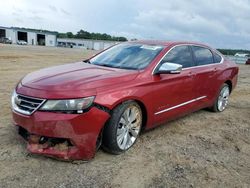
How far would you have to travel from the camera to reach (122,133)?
452 centimetres

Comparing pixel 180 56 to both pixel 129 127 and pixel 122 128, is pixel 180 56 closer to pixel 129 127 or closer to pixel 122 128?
pixel 129 127

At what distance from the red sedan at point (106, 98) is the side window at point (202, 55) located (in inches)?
7.3

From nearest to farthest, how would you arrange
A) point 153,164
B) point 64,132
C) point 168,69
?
point 64,132
point 153,164
point 168,69

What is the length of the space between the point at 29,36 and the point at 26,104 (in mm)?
99603

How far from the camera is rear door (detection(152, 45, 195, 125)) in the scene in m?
5.09

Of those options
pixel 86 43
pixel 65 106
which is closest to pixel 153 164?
pixel 65 106

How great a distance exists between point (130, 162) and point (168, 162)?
0.52m

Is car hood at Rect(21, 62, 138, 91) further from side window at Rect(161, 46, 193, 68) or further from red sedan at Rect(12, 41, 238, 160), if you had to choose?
side window at Rect(161, 46, 193, 68)

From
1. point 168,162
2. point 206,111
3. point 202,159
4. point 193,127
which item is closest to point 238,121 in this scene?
point 206,111

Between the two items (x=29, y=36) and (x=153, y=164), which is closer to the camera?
(x=153, y=164)

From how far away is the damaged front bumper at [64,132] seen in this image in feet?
12.8

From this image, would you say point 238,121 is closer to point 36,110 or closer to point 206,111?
point 206,111

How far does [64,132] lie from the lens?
3.91 meters

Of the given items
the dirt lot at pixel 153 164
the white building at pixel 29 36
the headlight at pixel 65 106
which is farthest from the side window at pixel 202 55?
the white building at pixel 29 36
